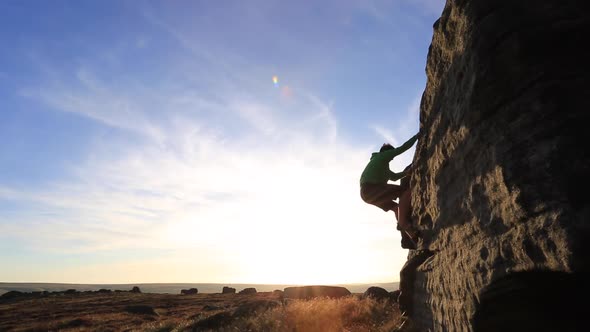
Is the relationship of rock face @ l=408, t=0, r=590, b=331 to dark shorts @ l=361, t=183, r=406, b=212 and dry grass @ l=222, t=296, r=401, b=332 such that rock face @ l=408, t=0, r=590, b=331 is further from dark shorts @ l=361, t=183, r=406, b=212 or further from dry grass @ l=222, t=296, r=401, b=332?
dry grass @ l=222, t=296, r=401, b=332

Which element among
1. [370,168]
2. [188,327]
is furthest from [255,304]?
[370,168]

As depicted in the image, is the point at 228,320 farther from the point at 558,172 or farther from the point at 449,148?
the point at 558,172

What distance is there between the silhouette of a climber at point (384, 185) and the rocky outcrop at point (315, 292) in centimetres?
1577

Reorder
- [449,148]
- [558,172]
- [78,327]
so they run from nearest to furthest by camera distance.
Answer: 1. [558,172]
2. [449,148]
3. [78,327]

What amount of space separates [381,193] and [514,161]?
5086 millimetres

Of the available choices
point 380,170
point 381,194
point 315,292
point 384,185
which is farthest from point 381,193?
point 315,292

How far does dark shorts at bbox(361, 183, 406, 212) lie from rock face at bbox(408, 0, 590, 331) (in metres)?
2.84

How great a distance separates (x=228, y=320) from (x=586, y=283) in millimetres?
15938

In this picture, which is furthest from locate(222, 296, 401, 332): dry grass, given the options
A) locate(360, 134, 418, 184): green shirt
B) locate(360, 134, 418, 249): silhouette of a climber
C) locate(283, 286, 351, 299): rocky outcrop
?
locate(283, 286, 351, 299): rocky outcrop

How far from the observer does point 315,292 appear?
2616 cm

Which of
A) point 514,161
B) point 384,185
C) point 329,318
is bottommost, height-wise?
point 329,318

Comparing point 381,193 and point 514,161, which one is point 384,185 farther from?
point 514,161

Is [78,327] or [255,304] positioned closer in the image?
[255,304]

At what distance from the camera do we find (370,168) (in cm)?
950
